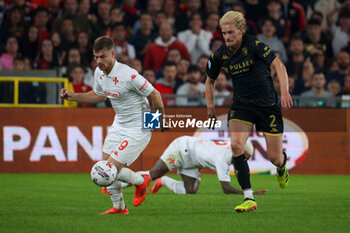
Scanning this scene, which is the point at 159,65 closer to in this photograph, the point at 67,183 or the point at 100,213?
the point at 67,183

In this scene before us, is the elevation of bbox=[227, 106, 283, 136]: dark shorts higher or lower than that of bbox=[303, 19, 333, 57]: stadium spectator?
lower

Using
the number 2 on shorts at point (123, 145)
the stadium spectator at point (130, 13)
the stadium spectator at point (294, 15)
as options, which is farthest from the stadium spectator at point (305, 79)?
the number 2 on shorts at point (123, 145)

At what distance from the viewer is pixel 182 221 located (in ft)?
23.7

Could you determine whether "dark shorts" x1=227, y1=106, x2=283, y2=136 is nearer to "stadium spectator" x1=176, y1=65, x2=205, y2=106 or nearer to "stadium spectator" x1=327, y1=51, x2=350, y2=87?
"stadium spectator" x1=176, y1=65, x2=205, y2=106

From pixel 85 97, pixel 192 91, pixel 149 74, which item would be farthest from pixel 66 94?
pixel 192 91

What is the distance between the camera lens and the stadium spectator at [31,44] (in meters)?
15.6

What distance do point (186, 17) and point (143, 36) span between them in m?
1.31

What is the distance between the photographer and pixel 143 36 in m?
16.4

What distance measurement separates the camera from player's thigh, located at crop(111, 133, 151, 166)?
788 cm

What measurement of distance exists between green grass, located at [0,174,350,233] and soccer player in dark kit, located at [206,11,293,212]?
2.16ft

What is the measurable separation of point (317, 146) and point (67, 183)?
16.6ft

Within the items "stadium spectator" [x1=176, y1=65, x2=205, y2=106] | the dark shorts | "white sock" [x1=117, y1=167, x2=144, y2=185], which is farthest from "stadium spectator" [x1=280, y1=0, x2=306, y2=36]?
"white sock" [x1=117, y1=167, x2=144, y2=185]

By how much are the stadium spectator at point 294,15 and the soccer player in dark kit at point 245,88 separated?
9.17 m

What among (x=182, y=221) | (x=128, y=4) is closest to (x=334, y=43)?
(x=128, y=4)
